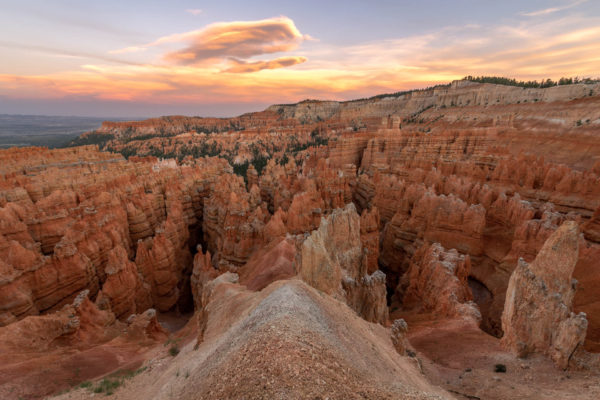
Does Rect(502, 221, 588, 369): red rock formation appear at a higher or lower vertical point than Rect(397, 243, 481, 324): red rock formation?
higher

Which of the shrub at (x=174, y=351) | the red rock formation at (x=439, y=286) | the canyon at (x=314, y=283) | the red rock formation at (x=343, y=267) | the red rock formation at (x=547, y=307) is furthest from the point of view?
the red rock formation at (x=439, y=286)

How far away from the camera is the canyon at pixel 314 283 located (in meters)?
7.68

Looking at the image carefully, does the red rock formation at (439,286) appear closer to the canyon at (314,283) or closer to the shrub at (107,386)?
the canyon at (314,283)

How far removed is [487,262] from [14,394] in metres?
31.3

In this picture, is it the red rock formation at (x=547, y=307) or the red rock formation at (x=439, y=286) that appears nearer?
the red rock formation at (x=547, y=307)

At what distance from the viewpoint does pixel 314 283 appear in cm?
1276

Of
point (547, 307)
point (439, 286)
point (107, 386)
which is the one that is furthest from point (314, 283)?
point (439, 286)

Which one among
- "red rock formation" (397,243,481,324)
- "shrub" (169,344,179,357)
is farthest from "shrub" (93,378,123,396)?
"red rock formation" (397,243,481,324)

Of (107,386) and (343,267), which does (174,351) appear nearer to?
(107,386)

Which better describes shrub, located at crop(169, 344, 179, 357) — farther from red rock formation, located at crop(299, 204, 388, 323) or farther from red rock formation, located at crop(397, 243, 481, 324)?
red rock formation, located at crop(397, 243, 481, 324)

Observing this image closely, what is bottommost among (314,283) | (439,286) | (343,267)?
(439,286)

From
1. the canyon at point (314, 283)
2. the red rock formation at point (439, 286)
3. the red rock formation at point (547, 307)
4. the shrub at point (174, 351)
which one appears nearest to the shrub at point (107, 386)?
the canyon at point (314, 283)

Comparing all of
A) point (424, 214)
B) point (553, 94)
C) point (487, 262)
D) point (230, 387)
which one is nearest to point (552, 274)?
point (487, 262)

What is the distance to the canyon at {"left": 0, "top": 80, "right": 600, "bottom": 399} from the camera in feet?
25.2
